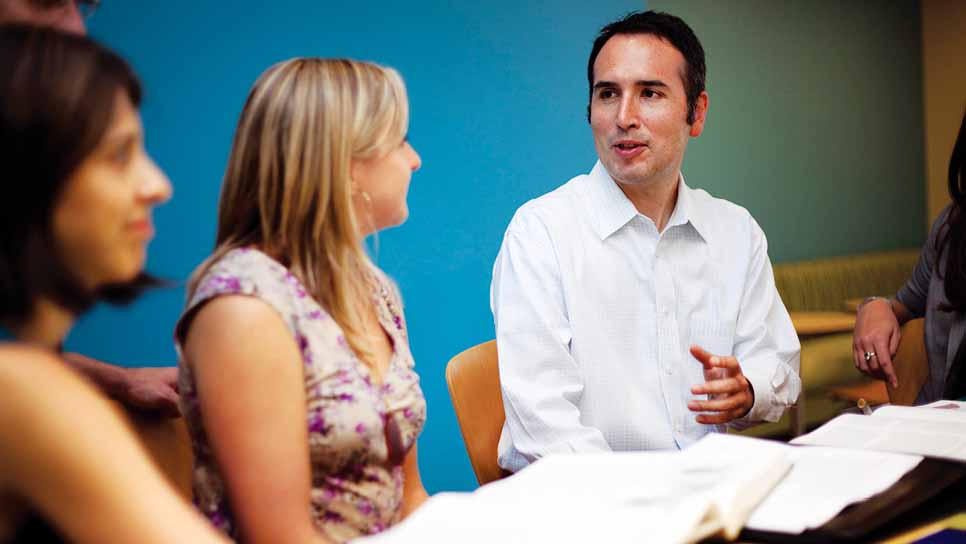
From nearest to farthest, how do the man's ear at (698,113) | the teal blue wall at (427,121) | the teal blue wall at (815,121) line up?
the man's ear at (698,113) → the teal blue wall at (427,121) → the teal blue wall at (815,121)

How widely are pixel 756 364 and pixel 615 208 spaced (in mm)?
502

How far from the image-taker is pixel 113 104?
91 centimetres

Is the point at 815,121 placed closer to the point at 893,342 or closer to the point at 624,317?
the point at 893,342

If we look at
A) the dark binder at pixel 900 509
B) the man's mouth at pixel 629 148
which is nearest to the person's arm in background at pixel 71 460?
the dark binder at pixel 900 509

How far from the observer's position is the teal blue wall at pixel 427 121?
3.15 meters

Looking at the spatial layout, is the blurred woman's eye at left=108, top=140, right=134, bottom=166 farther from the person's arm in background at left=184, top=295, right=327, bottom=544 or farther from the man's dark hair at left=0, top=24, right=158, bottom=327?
the person's arm in background at left=184, top=295, right=327, bottom=544

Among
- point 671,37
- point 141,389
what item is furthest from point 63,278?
point 671,37

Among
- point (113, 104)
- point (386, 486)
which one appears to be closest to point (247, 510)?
point (386, 486)

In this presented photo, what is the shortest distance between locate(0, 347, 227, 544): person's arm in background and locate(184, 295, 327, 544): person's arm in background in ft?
1.26

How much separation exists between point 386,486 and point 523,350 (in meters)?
0.64

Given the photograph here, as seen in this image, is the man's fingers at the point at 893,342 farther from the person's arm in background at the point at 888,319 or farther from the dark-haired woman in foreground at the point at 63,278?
the dark-haired woman in foreground at the point at 63,278

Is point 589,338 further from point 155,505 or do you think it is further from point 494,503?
point 155,505

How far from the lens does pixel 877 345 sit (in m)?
2.29

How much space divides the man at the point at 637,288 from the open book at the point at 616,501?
2.40ft
